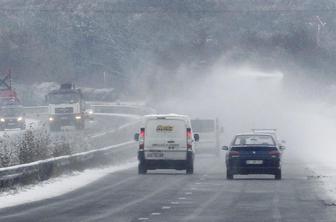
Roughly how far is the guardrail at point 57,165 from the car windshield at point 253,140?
5.39m

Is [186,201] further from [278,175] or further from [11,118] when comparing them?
[11,118]

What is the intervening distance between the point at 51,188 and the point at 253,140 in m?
7.91

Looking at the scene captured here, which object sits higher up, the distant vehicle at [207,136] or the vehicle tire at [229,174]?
the distant vehicle at [207,136]

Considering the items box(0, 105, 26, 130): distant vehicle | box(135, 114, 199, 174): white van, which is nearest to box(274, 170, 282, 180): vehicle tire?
box(135, 114, 199, 174): white van

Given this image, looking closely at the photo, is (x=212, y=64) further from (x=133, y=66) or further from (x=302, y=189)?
(x=302, y=189)

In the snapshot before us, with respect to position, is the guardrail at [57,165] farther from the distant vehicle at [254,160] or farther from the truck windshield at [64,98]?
the truck windshield at [64,98]

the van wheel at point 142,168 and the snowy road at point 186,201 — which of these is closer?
the snowy road at point 186,201

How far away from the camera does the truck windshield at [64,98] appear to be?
74.8 metres

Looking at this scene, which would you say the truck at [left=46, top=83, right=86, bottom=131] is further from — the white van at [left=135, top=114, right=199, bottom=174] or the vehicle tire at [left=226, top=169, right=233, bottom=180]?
the vehicle tire at [left=226, top=169, right=233, bottom=180]

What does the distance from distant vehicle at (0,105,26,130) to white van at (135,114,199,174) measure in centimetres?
4722

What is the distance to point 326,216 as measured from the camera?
72.2ft

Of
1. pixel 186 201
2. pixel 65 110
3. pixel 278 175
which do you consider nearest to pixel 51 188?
pixel 186 201

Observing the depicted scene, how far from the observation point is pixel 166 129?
3891 centimetres

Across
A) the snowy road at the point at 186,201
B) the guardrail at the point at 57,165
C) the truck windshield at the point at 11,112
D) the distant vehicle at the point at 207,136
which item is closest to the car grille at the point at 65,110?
the truck windshield at the point at 11,112
